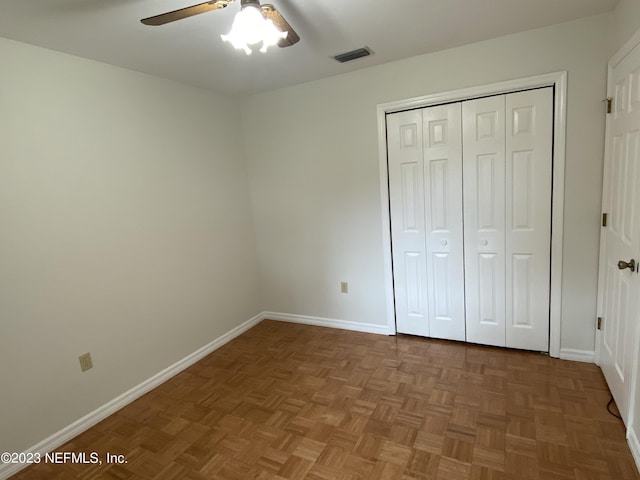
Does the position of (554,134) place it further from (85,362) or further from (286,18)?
(85,362)

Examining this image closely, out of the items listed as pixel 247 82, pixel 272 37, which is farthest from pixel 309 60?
pixel 272 37

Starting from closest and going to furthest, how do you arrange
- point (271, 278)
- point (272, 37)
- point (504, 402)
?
point (272, 37) → point (504, 402) → point (271, 278)

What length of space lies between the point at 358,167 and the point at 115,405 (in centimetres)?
259

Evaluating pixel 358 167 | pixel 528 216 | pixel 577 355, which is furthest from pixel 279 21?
pixel 577 355

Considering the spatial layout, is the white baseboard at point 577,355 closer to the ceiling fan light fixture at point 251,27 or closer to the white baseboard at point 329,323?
the white baseboard at point 329,323

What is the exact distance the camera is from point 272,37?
57.8 inches

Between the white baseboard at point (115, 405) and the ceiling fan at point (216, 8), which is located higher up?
the ceiling fan at point (216, 8)

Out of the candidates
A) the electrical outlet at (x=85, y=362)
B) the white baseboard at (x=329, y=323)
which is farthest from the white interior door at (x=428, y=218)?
the electrical outlet at (x=85, y=362)

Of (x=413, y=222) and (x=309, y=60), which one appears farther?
(x=413, y=222)

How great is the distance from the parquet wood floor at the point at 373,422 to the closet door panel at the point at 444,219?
0.91ft

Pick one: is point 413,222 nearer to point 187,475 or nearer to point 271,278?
point 271,278

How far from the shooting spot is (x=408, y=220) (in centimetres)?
306

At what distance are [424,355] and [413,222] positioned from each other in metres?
1.09

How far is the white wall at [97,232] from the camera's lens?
2035mm
